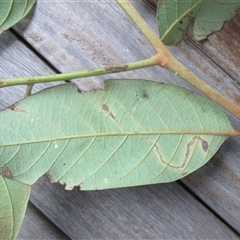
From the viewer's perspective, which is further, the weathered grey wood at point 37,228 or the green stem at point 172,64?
the weathered grey wood at point 37,228

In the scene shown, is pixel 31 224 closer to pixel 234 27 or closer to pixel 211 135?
pixel 211 135

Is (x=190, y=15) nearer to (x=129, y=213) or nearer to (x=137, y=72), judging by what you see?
(x=137, y=72)

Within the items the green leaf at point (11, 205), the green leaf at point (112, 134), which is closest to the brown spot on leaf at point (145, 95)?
the green leaf at point (112, 134)

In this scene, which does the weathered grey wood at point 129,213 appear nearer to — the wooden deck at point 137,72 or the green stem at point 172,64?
the wooden deck at point 137,72

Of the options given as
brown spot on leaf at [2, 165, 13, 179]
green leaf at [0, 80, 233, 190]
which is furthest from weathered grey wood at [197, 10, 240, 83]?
brown spot on leaf at [2, 165, 13, 179]

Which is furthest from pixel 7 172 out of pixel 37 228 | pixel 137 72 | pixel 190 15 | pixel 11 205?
pixel 190 15

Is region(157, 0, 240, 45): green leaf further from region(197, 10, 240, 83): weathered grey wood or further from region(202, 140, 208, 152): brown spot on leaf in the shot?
region(202, 140, 208, 152): brown spot on leaf
